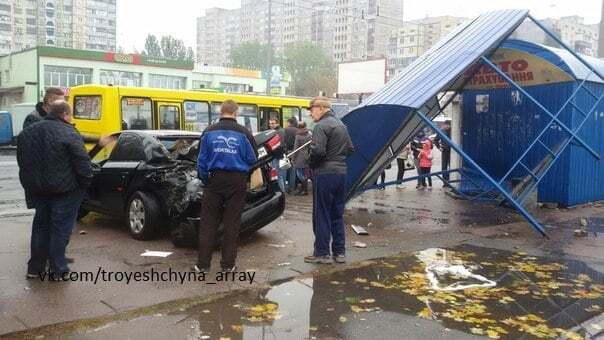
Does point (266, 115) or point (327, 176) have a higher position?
point (266, 115)

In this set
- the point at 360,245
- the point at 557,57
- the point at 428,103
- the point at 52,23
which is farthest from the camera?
the point at 52,23

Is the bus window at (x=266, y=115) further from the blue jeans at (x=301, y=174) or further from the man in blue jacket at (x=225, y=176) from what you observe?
the man in blue jacket at (x=225, y=176)

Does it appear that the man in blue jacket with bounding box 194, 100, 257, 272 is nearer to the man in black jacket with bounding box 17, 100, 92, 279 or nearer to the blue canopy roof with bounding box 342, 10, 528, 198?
the man in black jacket with bounding box 17, 100, 92, 279

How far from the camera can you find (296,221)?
9.81 m

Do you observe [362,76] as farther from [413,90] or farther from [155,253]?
[155,253]

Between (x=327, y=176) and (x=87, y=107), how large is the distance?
10194 mm

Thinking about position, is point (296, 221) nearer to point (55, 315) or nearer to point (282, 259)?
point (282, 259)

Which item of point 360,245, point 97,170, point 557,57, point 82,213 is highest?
point 557,57

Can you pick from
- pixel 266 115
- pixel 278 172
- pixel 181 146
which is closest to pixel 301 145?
pixel 278 172

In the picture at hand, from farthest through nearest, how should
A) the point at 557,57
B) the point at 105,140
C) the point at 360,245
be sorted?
the point at 557,57 < the point at 105,140 < the point at 360,245

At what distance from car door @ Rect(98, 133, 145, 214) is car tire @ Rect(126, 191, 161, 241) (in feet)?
0.87

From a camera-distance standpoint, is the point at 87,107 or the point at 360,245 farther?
the point at 87,107

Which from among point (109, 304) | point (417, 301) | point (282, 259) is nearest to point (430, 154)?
point (282, 259)

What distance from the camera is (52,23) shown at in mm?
95812
